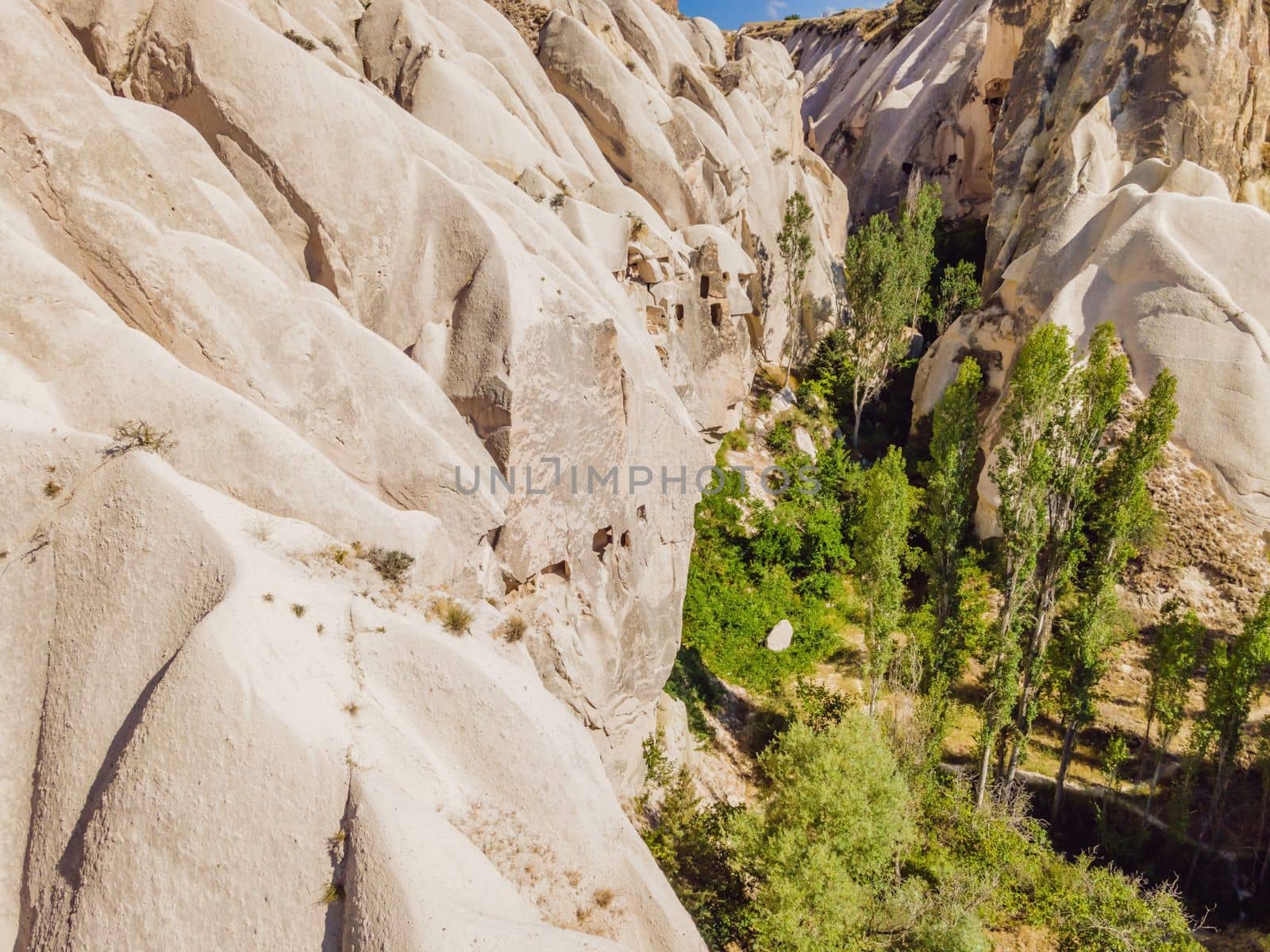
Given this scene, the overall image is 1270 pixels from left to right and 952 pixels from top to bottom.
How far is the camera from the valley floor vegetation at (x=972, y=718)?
10.4m

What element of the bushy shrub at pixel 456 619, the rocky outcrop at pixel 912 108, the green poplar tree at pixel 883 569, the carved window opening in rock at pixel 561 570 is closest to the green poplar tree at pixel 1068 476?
the green poplar tree at pixel 883 569

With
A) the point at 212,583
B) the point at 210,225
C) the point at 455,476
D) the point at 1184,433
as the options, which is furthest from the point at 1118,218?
the point at 212,583

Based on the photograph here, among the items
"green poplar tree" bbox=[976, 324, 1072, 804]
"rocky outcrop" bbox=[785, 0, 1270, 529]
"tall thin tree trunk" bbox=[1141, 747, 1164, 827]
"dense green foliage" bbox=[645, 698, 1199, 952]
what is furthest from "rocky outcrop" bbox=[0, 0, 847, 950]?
"rocky outcrop" bbox=[785, 0, 1270, 529]

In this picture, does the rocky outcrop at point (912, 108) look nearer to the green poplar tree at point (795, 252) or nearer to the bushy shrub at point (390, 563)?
the green poplar tree at point (795, 252)

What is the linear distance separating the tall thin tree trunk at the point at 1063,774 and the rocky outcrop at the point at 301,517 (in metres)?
8.40

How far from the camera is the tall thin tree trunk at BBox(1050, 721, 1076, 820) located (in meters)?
13.9

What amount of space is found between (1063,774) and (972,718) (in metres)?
2.94

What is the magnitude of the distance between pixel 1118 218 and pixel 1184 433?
23.5ft

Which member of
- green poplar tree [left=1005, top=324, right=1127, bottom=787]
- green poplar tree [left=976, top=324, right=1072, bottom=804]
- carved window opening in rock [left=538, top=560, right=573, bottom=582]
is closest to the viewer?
carved window opening in rock [left=538, top=560, right=573, bottom=582]

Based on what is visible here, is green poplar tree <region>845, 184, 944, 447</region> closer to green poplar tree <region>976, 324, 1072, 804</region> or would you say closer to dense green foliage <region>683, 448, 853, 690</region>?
dense green foliage <region>683, 448, 853, 690</region>

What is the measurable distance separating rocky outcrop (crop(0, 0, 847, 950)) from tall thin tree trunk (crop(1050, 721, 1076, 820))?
8399 mm

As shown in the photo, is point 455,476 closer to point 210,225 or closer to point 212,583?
point 212,583

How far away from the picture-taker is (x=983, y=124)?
123 feet

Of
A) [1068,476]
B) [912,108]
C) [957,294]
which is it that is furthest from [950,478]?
[912,108]
